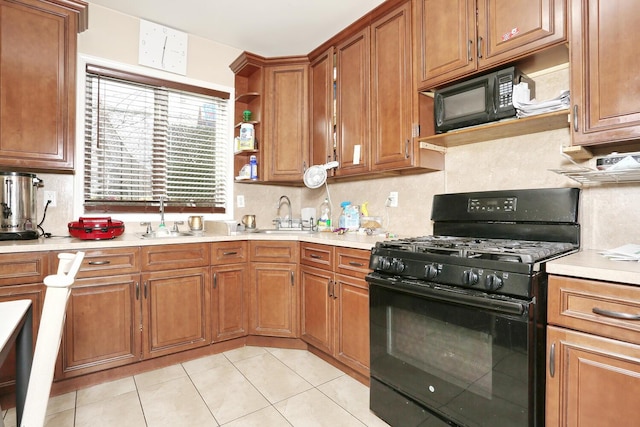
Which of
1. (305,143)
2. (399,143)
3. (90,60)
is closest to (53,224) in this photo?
(90,60)

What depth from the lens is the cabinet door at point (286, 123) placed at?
9.83 feet

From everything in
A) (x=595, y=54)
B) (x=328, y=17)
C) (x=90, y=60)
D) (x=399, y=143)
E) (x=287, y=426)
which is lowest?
(x=287, y=426)

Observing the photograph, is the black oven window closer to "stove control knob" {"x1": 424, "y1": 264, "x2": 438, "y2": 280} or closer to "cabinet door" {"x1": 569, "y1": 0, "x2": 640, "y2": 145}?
"stove control knob" {"x1": 424, "y1": 264, "x2": 438, "y2": 280}

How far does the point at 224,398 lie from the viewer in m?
1.93

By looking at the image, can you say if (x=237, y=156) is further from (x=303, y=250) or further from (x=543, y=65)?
(x=543, y=65)

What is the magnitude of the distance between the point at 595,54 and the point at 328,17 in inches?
71.8

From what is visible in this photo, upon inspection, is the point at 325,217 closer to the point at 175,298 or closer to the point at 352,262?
the point at 352,262

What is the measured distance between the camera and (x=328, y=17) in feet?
8.51

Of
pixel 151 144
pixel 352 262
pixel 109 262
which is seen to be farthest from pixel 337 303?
pixel 151 144

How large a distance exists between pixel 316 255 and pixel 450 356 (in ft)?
3.77

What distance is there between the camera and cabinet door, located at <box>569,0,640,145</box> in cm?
131

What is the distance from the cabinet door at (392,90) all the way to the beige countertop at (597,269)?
108cm

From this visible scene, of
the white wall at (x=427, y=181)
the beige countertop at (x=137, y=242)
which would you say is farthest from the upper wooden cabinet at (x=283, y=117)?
the beige countertop at (x=137, y=242)

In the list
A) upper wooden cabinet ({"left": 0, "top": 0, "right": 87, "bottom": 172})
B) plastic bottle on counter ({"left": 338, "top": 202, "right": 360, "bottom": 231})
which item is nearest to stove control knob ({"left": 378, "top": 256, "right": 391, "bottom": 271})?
plastic bottle on counter ({"left": 338, "top": 202, "right": 360, "bottom": 231})
